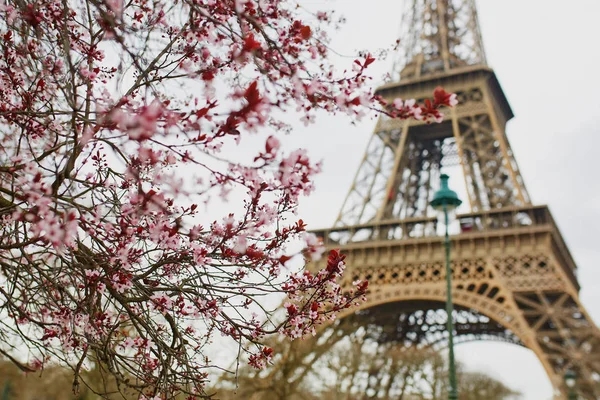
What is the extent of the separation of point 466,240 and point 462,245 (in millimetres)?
226

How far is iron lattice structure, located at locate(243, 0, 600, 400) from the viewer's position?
19.3 m

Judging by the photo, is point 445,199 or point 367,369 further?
point 367,369

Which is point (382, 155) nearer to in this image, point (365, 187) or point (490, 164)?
point (365, 187)

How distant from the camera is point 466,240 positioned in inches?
896

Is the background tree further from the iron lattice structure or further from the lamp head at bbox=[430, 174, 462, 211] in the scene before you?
the lamp head at bbox=[430, 174, 462, 211]

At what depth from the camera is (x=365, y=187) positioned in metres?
26.7

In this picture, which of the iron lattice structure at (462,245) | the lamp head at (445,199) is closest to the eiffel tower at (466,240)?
the iron lattice structure at (462,245)

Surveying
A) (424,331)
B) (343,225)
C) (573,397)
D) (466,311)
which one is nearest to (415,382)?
(424,331)

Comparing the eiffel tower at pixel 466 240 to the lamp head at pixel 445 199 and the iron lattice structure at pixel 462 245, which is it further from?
the lamp head at pixel 445 199

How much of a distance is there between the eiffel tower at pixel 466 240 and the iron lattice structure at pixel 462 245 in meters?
0.04

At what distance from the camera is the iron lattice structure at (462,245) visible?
760 inches

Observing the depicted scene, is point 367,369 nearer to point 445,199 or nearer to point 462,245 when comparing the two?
point 462,245

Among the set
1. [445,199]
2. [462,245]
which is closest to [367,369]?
[462,245]

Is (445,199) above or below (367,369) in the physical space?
below
